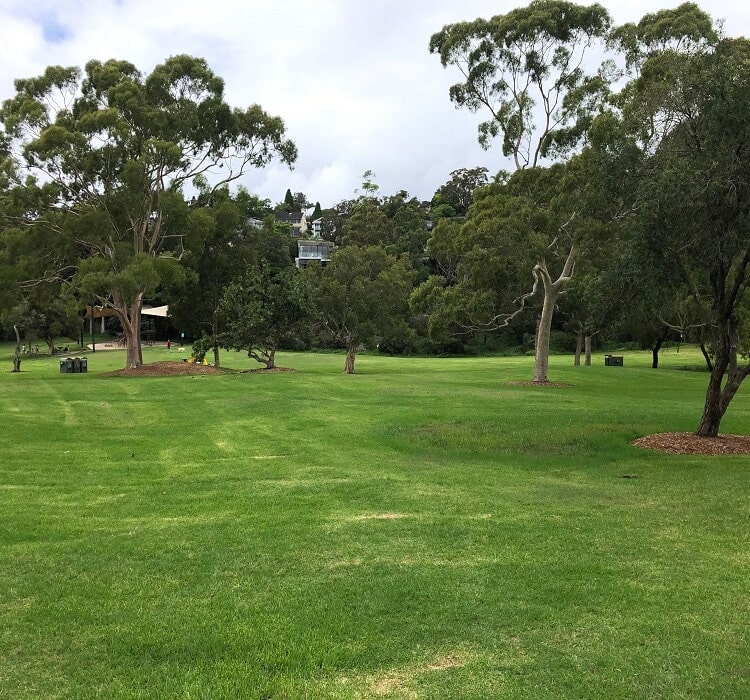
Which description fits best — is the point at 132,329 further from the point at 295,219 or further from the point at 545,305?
the point at 295,219

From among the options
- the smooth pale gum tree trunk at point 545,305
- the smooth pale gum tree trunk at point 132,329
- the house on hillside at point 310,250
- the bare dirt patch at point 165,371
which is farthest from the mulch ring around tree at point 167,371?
the house on hillside at point 310,250

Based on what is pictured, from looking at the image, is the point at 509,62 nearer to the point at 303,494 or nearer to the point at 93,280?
the point at 93,280

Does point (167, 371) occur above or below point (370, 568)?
above

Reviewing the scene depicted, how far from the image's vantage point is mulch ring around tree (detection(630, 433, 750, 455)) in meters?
12.4

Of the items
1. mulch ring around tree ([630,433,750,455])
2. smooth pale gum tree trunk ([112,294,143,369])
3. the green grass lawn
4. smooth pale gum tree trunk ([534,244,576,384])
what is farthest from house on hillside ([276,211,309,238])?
the green grass lawn

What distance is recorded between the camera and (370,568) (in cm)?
601

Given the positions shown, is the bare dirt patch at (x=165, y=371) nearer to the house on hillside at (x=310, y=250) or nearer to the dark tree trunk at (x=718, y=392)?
the dark tree trunk at (x=718, y=392)

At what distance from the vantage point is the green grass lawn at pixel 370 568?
164 inches

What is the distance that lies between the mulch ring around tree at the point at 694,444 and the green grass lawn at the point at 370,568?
1.71 ft

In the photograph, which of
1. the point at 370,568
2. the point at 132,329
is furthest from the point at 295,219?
the point at 370,568

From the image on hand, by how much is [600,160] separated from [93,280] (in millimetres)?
20516

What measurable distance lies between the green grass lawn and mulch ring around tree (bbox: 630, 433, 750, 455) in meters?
0.52

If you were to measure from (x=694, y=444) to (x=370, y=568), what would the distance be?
9.25 m

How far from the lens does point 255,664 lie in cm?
426
